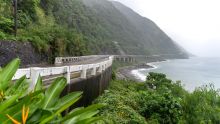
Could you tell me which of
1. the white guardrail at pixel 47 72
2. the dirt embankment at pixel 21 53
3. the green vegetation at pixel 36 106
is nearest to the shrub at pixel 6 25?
the dirt embankment at pixel 21 53

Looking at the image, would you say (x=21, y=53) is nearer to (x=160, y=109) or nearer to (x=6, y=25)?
(x=6, y=25)

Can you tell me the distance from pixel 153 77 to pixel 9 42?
9.87 metres

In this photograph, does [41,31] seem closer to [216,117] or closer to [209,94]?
[209,94]

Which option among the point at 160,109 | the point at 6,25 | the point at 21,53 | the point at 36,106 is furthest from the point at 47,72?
the point at 6,25

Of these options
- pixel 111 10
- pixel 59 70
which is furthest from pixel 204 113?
pixel 111 10

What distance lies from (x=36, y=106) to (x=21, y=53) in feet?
72.6

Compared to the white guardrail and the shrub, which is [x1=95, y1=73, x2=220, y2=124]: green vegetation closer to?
the white guardrail

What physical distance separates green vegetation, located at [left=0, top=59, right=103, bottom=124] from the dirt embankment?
54.8 feet

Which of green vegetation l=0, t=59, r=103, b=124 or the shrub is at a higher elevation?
the shrub

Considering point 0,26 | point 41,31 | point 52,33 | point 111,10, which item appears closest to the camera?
point 0,26

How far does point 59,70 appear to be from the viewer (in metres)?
9.12

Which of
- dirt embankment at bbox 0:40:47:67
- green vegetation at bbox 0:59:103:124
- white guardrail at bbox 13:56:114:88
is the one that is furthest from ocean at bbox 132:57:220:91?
green vegetation at bbox 0:59:103:124

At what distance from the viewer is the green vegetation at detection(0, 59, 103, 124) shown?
8.24ft

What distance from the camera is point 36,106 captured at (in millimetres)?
2740
